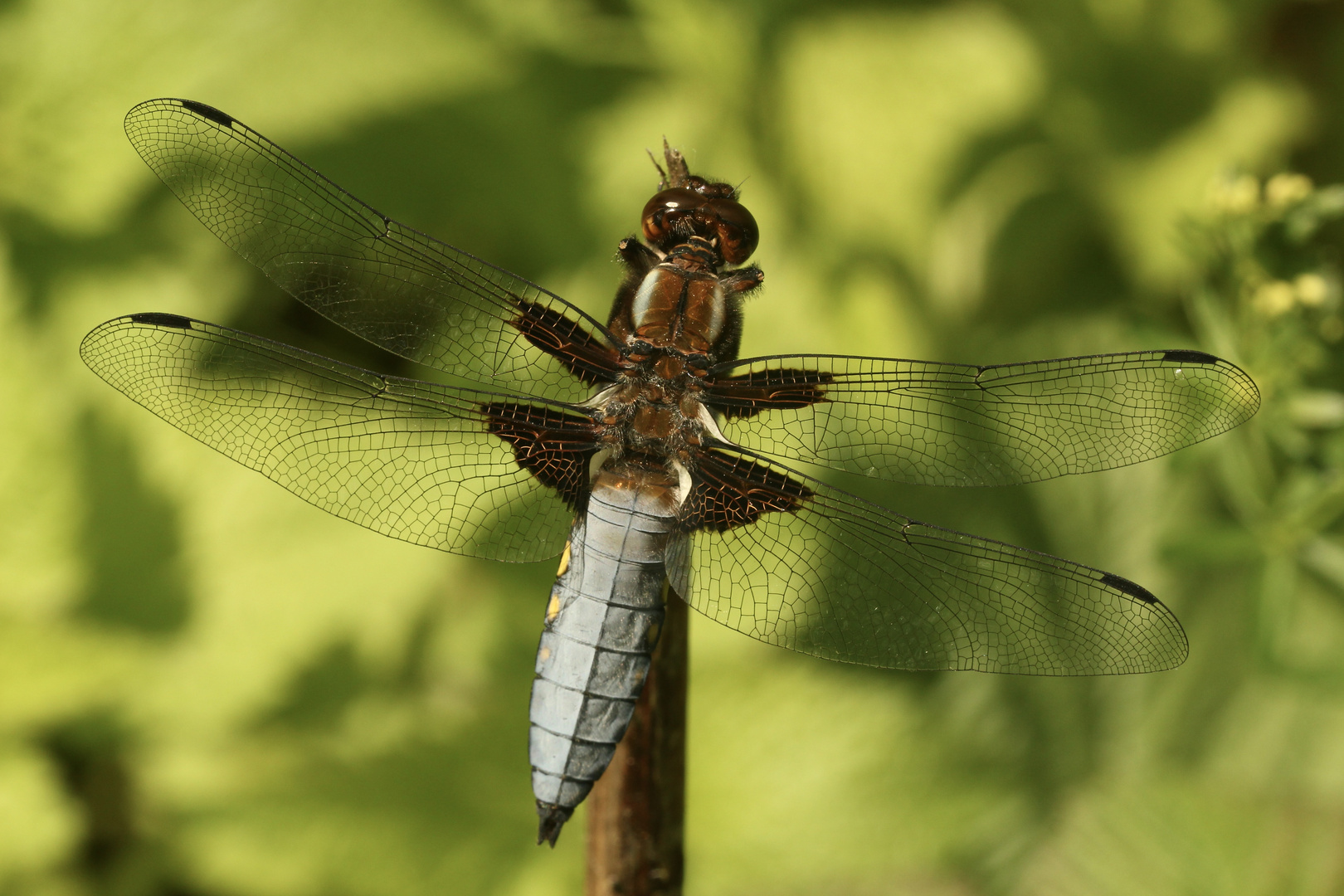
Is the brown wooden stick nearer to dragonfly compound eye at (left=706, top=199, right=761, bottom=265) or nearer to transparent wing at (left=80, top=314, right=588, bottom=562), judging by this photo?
transparent wing at (left=80, top=314, right=588, bottom=562)

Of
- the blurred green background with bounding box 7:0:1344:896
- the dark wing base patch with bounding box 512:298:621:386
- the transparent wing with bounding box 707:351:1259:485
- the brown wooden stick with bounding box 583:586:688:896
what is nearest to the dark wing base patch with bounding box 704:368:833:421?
the transparent wing with bounding box 707:351:1259:485

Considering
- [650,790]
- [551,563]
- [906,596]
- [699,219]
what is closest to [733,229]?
[699,219]

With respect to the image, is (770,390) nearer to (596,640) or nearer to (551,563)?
(596,640)

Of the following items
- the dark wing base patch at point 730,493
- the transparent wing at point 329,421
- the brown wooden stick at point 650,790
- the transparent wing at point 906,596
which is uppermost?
the transparent wing at point 329,421

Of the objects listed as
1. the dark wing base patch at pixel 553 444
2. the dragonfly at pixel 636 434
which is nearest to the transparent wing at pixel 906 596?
the dragonfly at pixel 636 434

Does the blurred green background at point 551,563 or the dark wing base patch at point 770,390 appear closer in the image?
the dark wing base patch at point 770,390

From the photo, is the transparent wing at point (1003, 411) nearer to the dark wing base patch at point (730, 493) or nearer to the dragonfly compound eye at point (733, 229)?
the dark wing base patch at point (730, 493)

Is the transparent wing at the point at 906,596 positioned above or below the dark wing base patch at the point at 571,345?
A: below
